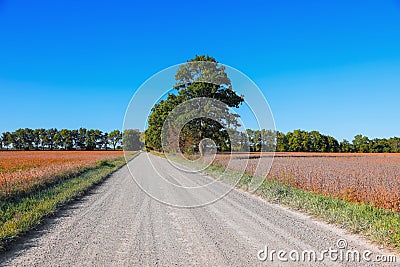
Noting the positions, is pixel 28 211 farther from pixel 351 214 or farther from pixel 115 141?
pixel 115 141

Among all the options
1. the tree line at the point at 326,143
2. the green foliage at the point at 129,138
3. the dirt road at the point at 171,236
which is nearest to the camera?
the dirt road at the point at 171,236

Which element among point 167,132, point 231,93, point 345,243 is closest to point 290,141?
point 231,93

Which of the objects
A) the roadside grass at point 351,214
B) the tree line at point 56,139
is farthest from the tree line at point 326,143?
the roadside grass at point 351,214

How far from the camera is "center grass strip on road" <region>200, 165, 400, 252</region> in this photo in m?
5.71

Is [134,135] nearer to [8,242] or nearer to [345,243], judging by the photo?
[8,242]

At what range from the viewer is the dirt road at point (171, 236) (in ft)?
15.4

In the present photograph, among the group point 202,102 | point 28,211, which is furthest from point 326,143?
point 28,211

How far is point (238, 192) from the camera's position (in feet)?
38.9

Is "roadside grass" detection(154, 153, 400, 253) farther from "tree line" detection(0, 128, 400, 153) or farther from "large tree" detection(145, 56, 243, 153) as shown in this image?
"tree line" detection(0, 128, 400, 153)

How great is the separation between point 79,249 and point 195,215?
3.30m

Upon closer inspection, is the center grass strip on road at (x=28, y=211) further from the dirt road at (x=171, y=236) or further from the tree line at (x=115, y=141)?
the tree line at (x=115, y=141)

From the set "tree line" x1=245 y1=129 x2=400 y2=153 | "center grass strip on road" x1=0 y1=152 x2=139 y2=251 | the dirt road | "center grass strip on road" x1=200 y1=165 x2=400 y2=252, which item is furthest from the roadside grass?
"tree line" x1=245 y1=129 x2=400 y2=153

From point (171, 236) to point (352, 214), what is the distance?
4352 millimetres

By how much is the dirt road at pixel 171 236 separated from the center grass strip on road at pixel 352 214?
0.37 m
